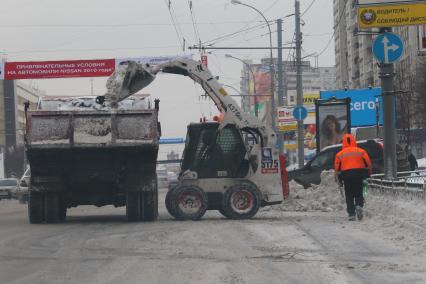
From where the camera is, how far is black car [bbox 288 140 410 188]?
24.8 meters

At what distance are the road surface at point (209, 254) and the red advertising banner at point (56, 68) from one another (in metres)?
29.5

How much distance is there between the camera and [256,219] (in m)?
16.5

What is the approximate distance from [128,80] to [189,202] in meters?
2.97

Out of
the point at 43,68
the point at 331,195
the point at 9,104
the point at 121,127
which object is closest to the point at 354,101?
the point at 43,68

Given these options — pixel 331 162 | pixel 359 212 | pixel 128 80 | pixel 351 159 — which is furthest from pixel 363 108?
pixel 359 212

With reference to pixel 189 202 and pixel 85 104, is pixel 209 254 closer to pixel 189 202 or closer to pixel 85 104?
pixel 189 202

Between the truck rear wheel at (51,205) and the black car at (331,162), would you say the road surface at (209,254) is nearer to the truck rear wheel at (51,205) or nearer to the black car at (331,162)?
the truck rear wheel at (51,205)

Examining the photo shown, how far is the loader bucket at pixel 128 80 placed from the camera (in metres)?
16.5

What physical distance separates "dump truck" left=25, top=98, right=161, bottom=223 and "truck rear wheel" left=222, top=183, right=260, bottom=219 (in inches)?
61.0

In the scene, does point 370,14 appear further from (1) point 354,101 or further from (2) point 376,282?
(1) point 354,101

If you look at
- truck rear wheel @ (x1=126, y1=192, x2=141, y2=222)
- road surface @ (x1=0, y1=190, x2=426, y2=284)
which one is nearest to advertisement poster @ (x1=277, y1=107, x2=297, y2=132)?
truck rear wheel @ (x1=126, y1=192, x2=141, y2=222)

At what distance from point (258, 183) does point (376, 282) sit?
8.52m

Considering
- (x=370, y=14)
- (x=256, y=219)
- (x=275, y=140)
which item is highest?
(x=370, y=14)

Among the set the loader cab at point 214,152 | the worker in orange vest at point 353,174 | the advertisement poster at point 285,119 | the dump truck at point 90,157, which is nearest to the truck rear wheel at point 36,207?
A: the dump truck at point 90,157
